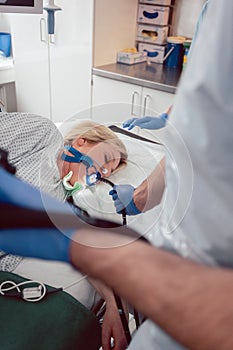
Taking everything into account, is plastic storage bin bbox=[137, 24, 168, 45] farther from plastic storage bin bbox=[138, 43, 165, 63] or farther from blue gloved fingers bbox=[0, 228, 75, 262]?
blue gloved fingers bbox=[0, 228, 75, 262]

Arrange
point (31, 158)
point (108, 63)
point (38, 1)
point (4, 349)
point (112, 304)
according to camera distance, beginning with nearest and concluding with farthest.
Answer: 1. point (4, 349)
2. point (112, 304)
3. point (31, 158)
4. point (38, 1)
5. point (108, 63)

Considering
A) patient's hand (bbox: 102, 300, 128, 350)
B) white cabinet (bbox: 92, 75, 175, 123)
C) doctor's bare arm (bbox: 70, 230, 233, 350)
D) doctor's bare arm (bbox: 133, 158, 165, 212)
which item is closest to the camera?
doctor's bare arm (bbox: 70, 230, 233, 350)

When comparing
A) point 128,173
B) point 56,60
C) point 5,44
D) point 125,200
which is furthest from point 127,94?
point 125,200

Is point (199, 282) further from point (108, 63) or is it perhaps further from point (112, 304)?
point (108, 63)

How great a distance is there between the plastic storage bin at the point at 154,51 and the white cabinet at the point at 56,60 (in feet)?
1.58

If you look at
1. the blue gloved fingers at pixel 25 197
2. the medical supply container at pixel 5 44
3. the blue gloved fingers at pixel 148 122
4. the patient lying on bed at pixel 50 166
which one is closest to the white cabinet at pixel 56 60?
the medical supply container at pixel 5 44

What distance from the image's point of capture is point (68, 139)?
141 cm

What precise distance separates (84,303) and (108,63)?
5.90 feet

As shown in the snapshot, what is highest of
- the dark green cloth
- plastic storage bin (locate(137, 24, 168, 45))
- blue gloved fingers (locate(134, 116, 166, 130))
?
blue gloved fingers (locate(134, 116, 166, 130))

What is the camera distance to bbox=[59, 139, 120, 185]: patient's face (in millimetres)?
1336

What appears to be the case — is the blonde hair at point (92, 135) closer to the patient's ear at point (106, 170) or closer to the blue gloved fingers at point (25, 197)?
the patient's ear at point (106, 170)

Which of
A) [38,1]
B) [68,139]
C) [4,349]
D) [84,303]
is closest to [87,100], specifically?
[38,1]

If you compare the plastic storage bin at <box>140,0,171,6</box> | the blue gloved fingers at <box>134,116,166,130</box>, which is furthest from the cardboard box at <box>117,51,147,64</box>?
the blue gloved fingers at <box>134,116,166,130</box>

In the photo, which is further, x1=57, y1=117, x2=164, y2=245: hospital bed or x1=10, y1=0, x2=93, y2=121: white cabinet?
x1=10, y1=0, x2=93, y2=121: white cabinet
